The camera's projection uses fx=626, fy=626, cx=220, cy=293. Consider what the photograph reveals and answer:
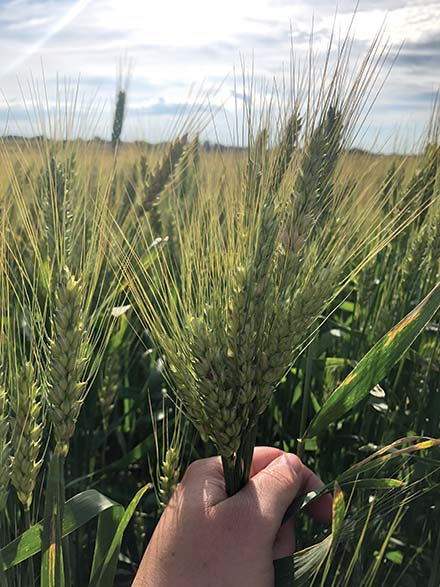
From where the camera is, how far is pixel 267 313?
912mm

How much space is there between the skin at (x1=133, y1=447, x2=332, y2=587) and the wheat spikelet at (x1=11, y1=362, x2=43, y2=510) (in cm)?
21

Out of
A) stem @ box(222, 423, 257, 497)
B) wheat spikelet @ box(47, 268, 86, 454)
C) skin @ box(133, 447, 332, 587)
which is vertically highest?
wheat spikelet @ box(47, 268, 86, 454)

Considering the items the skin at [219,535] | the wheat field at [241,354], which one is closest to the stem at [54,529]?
the wheat field at [241,354]

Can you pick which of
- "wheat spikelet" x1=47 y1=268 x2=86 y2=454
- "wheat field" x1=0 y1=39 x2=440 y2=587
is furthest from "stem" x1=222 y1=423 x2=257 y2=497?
"wheat spikelet" x1=47 y1=268 x2=86 y2=454

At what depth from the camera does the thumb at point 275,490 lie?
2.97 ft

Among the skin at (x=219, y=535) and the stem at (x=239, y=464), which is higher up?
the stem at (x=239, y=464)

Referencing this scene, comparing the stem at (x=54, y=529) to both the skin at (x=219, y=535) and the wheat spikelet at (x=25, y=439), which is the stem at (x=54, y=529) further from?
the skin at (x=219, y=535)

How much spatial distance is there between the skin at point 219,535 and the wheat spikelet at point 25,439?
206mm

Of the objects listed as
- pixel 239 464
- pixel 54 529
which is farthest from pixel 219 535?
pixel 54 529

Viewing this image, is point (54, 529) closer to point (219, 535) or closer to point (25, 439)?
point (25, 439)

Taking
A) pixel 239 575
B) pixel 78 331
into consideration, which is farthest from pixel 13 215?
pixel 239 575

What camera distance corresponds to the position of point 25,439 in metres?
0.86

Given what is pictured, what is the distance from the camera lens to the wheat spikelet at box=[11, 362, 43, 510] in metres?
0.84

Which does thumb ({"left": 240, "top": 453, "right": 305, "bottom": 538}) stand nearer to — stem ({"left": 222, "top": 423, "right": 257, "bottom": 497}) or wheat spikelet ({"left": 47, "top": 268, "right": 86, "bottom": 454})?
stem ({"left": 222, "top": 423, "right": 257, "bottom": 497})
